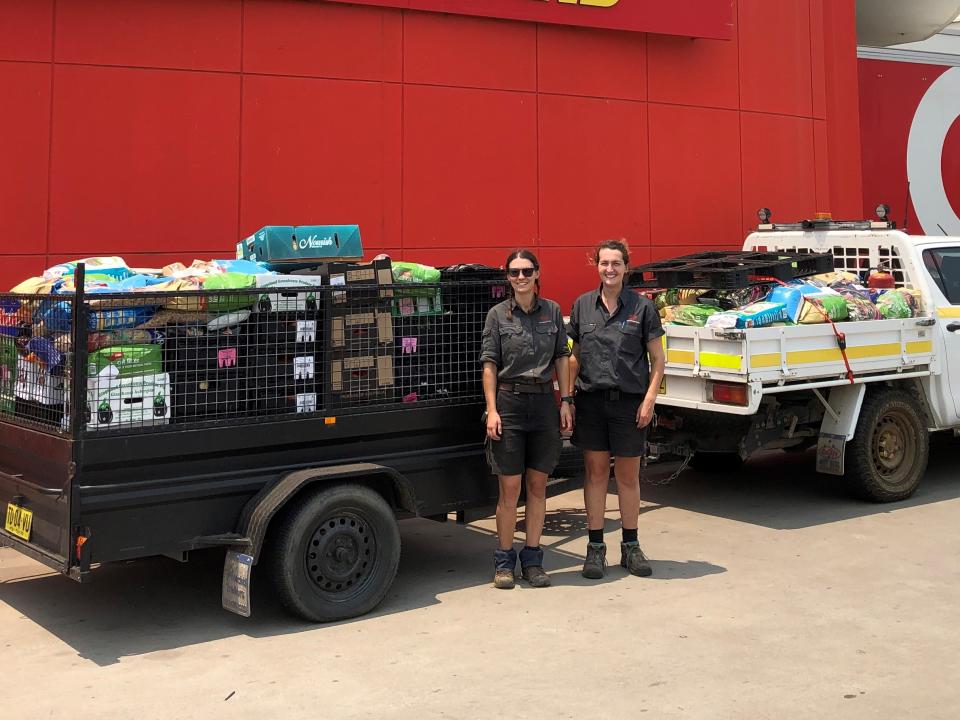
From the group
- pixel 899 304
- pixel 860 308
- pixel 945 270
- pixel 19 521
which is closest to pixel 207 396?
pixel 19 521

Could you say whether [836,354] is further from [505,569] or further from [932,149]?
[932,149]

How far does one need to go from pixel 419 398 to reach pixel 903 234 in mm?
4737

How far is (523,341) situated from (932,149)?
13094mm

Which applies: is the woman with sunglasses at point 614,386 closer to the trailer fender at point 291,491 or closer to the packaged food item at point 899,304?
the trailer fender at point 291,491

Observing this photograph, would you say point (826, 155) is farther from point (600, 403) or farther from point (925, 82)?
point (600, 403)

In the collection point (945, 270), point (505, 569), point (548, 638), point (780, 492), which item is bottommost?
point (548, 638)

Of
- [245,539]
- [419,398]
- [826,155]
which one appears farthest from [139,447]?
[826,155]

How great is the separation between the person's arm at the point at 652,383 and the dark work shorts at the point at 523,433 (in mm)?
517

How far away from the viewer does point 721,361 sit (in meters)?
7.31

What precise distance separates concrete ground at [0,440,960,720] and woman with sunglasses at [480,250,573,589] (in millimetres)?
401

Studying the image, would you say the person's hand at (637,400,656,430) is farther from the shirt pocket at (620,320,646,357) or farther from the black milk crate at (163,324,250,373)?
the black milk crate at (163,324,250,373)

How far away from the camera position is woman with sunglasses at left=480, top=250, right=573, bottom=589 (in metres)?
6.01

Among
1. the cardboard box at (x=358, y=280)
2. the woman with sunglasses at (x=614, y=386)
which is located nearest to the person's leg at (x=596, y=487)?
the woman with sunglasses at (x=614, y=386)

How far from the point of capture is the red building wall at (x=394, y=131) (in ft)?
28.1
